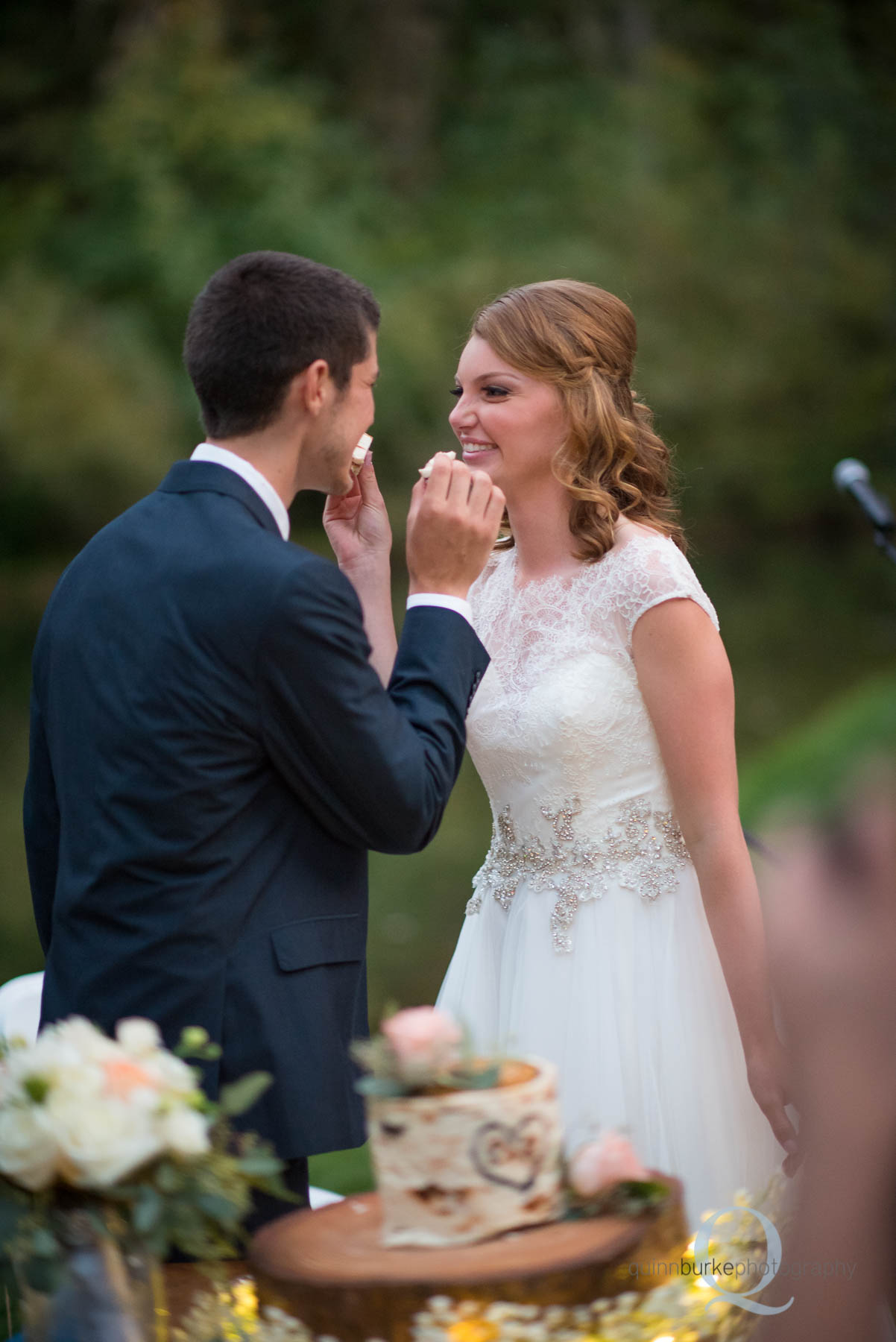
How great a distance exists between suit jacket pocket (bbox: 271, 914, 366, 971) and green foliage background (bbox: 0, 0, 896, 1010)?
13.7m

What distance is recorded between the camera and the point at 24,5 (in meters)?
24.7

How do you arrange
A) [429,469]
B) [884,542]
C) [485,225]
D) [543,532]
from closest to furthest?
[429,469]
[543,532]
[884,542]
[485,225]

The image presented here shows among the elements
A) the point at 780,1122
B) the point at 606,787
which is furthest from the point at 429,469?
the point at 780,1122

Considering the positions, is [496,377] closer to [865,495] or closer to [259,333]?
[259,333]

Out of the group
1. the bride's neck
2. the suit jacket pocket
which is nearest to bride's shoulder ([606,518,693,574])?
the bride's neck

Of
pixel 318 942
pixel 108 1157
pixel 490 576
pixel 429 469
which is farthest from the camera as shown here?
pixel 490 576

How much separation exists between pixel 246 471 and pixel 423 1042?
103cm

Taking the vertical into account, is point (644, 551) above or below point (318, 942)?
above

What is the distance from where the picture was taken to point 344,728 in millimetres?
1967

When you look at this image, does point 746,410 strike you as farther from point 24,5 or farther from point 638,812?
point 638,812

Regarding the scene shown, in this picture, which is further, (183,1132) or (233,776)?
(233,776)

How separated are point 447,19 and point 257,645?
103 feet

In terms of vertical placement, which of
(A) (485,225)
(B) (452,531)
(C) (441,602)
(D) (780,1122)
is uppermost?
(A) (485,225)

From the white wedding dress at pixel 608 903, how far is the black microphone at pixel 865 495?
3.28 ft
